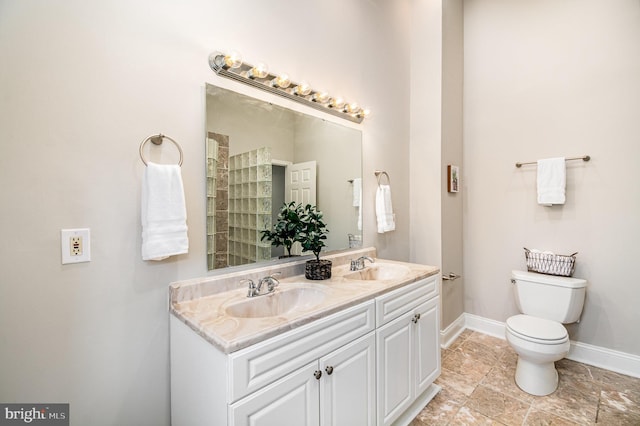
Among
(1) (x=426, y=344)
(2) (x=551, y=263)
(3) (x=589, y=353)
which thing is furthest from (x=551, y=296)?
(1) (x=426, y=344)

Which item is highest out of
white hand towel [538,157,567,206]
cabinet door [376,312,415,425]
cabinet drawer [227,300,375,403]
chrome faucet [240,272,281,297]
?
white hand towel [538,157,567,206]

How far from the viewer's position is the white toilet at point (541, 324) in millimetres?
1822

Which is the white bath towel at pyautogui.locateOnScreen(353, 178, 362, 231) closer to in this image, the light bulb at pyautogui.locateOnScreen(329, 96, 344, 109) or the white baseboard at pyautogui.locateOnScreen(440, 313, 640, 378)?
the light bulb at pyautogui.locateOnScreen(329, 96, 344, 109)

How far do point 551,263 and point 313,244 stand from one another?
2038 millimetres

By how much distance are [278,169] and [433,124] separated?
1676 mm

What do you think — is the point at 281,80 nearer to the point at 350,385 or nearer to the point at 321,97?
the point at 321,97

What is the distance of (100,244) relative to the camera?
1103 mm

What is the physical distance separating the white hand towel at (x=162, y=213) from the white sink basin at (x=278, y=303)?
1.18 ft

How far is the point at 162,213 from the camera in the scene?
1.18m

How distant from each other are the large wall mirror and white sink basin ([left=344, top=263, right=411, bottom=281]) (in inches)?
9.9

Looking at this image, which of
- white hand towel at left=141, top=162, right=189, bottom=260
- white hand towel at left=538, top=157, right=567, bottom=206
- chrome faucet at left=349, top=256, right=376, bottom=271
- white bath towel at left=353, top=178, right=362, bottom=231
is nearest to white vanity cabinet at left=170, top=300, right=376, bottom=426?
white hand towel at left=141, top=162, right=189, bottom=260

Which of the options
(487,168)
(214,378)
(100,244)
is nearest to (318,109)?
(100,244)

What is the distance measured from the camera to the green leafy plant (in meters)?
1.68

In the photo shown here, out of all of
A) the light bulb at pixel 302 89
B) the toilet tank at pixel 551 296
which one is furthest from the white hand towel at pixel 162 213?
the toilet tank at pixel 551 296
